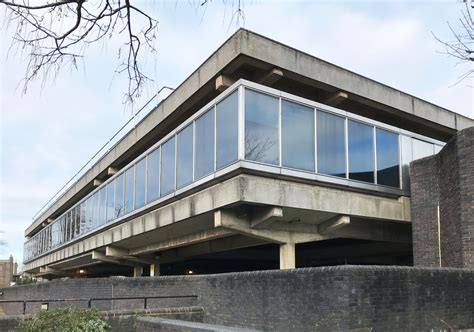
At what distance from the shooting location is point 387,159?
55.1 ft

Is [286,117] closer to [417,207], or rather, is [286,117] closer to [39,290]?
[417,207]

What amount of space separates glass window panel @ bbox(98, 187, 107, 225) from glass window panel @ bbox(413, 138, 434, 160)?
14.9 meters

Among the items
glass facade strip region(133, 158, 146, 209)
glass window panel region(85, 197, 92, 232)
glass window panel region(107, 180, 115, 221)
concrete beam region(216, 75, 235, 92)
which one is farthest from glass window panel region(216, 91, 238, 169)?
glass window panel region(85, 197, 92, 232)

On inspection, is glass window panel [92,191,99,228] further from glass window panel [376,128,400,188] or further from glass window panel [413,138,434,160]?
glass window panel [413,138,434,160]

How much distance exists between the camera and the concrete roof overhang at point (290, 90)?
15211mm

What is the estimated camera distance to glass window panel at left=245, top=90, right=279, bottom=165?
13602 millimetres

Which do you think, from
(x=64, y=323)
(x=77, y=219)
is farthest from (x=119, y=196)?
(x=64, y=323)

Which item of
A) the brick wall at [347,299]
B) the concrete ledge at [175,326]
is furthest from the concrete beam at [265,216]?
the concrete ledge at [175,326]

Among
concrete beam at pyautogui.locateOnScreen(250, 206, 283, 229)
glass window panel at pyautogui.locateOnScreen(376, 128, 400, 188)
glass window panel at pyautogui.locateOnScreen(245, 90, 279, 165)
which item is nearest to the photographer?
glass window panel at pyautogui.locateOnScreen(245, 90, 279, 165)

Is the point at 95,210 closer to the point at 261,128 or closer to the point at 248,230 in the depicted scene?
the point at 248,230

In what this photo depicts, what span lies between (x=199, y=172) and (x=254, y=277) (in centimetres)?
551

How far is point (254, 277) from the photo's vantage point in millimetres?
10547

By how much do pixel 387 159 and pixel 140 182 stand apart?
31.9 feet

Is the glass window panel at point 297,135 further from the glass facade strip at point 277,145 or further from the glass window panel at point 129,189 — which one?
the glass window panel at point 129,189
